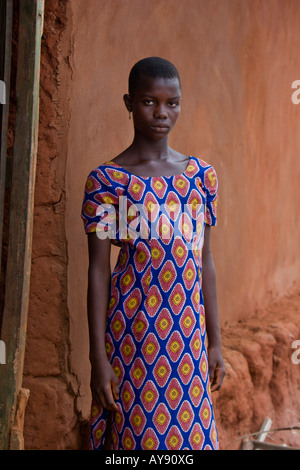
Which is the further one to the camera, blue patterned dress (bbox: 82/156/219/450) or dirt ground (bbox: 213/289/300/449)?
dirt ground (bbox: 213/289/300/449)

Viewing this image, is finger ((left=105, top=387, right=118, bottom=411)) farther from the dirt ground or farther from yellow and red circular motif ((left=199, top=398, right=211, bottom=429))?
the dirt ground

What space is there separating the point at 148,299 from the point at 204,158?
6.11 ft

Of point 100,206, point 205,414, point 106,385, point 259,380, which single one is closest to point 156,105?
point 100,206

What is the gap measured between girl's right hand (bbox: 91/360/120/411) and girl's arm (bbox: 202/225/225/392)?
16.3 inches

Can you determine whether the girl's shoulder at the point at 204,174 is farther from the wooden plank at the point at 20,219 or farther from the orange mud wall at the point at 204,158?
the orange mud wall at the point at 204,158

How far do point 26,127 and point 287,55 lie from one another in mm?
3573

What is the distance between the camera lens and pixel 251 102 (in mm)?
4797

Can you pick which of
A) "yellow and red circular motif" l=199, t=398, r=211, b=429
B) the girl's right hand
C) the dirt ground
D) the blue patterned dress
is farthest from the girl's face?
the dirt ground

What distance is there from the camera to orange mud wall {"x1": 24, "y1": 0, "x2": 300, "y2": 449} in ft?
9.91

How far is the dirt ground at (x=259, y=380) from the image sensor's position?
4062mm

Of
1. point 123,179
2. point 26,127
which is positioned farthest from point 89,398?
point 26,127

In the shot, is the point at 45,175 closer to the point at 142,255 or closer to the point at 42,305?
the point at 42,305

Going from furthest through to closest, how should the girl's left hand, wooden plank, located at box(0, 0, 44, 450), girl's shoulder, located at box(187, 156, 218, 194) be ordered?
the girl's left hand < girl's shoulder, located at box(187, 156, 218, 194) < wooden plank, located at box(0, 0, 44, 450)

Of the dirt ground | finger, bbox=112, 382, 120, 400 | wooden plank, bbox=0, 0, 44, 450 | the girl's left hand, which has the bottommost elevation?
the dirt ground
